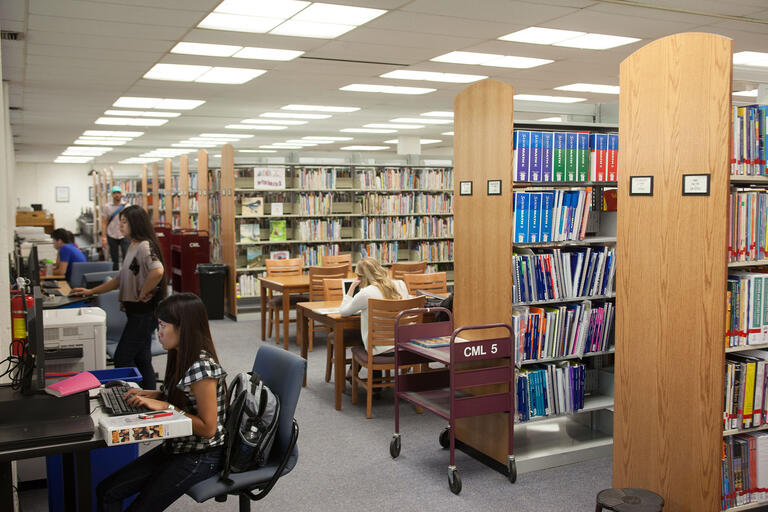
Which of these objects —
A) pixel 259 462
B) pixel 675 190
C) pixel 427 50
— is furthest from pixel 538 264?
pixel 427 50

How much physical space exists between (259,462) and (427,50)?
5.01m

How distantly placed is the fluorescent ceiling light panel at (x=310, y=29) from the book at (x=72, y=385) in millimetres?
3765

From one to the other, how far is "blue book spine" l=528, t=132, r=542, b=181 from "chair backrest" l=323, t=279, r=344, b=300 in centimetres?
301

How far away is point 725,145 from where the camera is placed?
2.78m

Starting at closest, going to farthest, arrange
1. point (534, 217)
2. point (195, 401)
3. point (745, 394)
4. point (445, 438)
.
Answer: point (195, 401) < point (745, 394) < point (534, 217) < point (445, 438)

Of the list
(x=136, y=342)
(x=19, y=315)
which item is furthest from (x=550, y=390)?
(x=19, y=315)

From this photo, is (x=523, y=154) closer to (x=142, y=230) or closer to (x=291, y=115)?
(x=142, y=230)

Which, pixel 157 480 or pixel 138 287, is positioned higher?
pixel 138 287

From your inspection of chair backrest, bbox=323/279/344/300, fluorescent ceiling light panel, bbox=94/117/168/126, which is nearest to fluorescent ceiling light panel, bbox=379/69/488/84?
chair backrest, bbox=323/279/344/300

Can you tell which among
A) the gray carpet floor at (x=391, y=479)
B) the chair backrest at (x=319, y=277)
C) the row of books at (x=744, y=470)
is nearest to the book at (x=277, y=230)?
the chair backrest at (x=319, y=277)

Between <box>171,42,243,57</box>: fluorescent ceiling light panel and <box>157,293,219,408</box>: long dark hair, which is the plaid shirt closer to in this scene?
<box>157,293,219,408</box>: long dark hair

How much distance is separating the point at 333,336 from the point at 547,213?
→ 237 cm

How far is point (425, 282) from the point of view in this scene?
22.7 ft

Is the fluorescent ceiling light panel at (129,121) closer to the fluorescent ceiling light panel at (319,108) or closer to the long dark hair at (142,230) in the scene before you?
the fluorescent ceiling light panel at (319,108)
